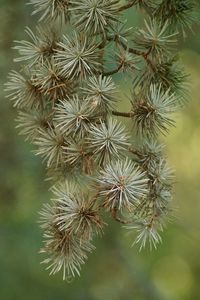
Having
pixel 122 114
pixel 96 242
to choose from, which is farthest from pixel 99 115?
pixel 96 242

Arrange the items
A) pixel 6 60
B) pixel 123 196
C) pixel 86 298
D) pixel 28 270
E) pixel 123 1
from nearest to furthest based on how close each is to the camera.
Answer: pixel 123 196, pixel 123 1, pixel 6 60, pixel 28 270, pixel 86 298

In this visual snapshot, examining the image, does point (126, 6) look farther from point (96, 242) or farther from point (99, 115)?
point (96, 242)

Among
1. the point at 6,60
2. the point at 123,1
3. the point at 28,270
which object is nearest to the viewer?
the point at 123,1

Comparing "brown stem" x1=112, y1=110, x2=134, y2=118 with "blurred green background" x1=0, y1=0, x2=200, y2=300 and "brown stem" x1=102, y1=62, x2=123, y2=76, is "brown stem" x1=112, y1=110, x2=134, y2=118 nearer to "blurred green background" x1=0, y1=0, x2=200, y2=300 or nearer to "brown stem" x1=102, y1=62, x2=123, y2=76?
"brown stem" x1=102, y1=62, x2=123, y2=76

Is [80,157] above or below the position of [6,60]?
below

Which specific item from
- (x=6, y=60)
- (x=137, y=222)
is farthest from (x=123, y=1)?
(x=6, y=60)

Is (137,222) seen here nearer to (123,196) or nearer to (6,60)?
(123,196)
